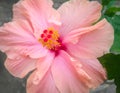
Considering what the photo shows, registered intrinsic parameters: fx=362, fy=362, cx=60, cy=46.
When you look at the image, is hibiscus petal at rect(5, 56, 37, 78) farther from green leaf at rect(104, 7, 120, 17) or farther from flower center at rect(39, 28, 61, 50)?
green leaf at rect(104, 7, 120, 17)

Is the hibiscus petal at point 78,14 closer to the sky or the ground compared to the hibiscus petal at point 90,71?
closer to the sky

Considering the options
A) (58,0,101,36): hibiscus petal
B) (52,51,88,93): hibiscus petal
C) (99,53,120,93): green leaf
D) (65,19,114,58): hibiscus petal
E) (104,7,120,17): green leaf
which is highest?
(58,0,101,36): hibiscus petal

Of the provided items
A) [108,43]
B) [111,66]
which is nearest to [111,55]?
[111,66]

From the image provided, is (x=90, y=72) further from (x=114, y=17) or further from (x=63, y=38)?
(x=114, y=17)

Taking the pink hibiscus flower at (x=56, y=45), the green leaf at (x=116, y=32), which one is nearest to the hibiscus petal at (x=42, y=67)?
the pink hibiscus flower at (x=56, y=45)

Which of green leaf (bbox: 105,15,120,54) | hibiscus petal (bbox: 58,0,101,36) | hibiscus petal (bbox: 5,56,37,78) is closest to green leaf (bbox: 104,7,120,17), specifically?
green leaf (bbox: 105,15,120,54)

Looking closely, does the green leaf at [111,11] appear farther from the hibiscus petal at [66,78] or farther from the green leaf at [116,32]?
the hibiscus petal at [66,78]
